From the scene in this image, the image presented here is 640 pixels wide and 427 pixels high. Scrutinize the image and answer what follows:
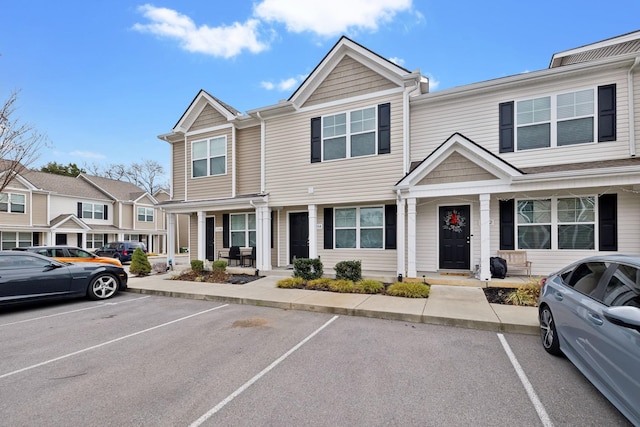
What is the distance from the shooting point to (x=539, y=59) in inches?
483

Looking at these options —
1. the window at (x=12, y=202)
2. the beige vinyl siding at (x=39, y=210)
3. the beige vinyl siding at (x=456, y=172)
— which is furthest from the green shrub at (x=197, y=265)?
the beige vinyl siding at (x=39, y=210)

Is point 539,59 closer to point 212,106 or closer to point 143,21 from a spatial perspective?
point 212,106

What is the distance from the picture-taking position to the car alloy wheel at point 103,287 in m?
8.09

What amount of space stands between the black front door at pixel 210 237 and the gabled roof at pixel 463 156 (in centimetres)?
862

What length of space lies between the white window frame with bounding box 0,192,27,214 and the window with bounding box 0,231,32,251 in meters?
1.64

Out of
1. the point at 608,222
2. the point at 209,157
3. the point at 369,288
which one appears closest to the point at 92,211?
the point at 209,157

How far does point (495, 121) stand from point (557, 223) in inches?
137

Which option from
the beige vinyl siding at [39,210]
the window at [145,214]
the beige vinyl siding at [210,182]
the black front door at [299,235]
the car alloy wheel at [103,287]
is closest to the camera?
the car alloy wheel at [103,287]

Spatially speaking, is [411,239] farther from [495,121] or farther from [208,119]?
[208,119]

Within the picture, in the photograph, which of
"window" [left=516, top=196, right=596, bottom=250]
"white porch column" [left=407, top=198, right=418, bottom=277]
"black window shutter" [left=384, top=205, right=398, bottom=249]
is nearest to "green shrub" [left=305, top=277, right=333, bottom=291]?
"white porch column" [left=407, top=198, right=418, bottom=277]

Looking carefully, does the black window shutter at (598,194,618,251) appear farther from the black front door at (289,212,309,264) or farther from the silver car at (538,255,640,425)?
the black front door at (289,212,309,264)

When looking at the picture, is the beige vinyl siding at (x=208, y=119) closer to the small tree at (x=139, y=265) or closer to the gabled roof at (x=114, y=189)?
the small tree at (x=139, y=265)

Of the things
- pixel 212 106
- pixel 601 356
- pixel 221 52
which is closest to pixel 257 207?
pixel 212 106

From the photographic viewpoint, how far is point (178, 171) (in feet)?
44.9
